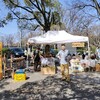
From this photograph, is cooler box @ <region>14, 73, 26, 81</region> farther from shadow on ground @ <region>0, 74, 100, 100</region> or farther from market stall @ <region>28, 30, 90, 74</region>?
market stall @ <region>28, 30, 90, 74</region>

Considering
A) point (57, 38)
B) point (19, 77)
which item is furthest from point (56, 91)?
point (57, 38)

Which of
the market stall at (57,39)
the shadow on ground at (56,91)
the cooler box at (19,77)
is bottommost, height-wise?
the shadow on ground at (56,91)

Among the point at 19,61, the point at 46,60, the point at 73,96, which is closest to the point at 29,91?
the point at 73,96

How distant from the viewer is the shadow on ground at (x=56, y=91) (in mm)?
10703

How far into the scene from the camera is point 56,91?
11.9 metres

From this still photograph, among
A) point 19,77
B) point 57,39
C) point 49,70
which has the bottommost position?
point 19,77

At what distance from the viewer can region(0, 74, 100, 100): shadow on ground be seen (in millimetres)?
10703

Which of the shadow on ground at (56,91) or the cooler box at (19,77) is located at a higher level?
the cooler box at (19,77)

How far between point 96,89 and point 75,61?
7.67 m

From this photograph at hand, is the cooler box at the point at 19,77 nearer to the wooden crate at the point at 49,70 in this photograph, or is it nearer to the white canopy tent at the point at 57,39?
the wooden crate at the point at 49,70

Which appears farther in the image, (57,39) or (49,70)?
(57,39)

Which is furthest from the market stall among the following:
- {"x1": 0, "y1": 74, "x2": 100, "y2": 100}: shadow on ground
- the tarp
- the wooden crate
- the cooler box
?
{"x1": 0, "y1": 74, "x2": 100, "y2": 100}: shadow on ground

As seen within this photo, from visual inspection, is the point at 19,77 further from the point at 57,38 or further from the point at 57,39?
the point at 57,38

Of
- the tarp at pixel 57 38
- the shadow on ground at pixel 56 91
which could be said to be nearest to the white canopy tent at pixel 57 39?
the tarp at pixel 57 38
